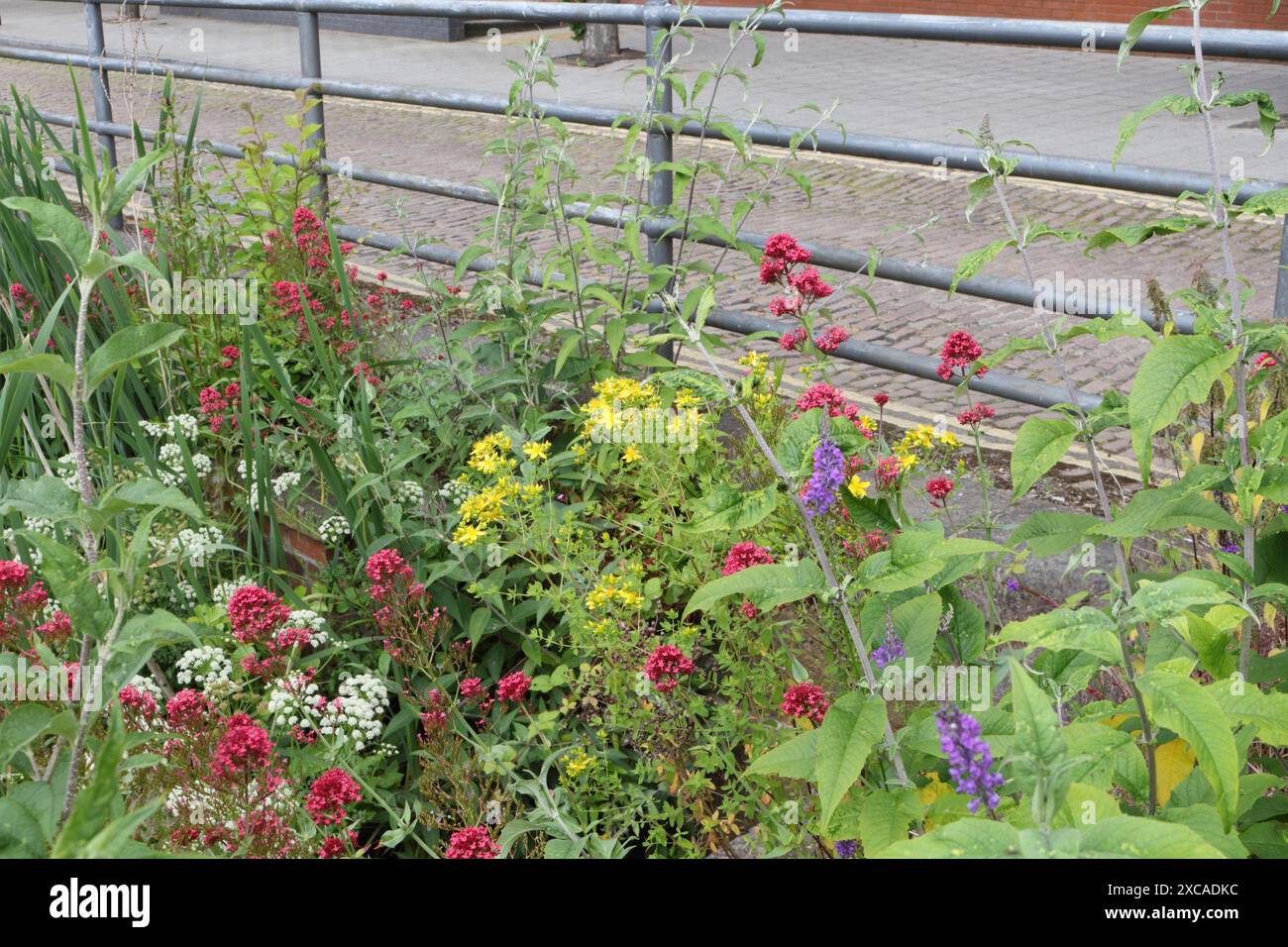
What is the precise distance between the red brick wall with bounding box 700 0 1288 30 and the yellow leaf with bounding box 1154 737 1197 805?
11.4 metres

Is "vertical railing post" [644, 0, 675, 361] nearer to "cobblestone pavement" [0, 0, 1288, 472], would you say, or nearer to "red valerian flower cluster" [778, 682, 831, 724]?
"cobblestone pavement" [0, 0, 1288, 472]

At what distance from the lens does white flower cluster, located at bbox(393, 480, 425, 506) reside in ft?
10.5

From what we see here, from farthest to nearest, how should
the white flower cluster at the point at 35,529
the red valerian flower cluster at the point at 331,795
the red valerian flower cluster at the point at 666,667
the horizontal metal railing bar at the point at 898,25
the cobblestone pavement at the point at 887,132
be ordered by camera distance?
the cobblestone pavement at the point at 887,132 < the horizontal metal railing bar at the point at 898,25 < the white flower cluster at the point at 35,529 < the red valerian flower cluster at the point at 666,667 < the red valerian flower cluster at the point at 331,795

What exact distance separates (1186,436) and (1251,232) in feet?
17.5

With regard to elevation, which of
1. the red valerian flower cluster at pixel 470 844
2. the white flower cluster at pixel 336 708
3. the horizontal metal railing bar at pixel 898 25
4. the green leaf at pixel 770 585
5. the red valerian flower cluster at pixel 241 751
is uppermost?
the horizontal metal railing bar at pixel 898 25

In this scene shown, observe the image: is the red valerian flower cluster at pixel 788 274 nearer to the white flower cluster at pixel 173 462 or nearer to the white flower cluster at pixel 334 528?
the white flower cluster at pixel 334 528

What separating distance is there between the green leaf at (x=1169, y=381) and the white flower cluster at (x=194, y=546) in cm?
181

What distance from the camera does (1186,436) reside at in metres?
3.13

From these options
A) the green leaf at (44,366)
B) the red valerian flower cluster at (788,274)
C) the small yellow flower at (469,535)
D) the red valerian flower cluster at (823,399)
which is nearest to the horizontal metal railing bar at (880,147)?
the red valerian flower cluster at (788,274)

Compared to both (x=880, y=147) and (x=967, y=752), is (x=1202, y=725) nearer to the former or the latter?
(x=967, y=752)

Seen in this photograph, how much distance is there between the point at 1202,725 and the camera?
4.68ft

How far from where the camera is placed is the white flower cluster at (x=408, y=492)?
3193 mm

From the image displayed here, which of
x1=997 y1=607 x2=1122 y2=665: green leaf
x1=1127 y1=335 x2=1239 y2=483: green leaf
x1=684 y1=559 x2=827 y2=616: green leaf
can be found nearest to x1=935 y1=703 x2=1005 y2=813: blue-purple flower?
x1=997 y1=607 x2=1122 y2=665: green leaf

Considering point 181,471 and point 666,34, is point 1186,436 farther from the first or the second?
point 181,471
